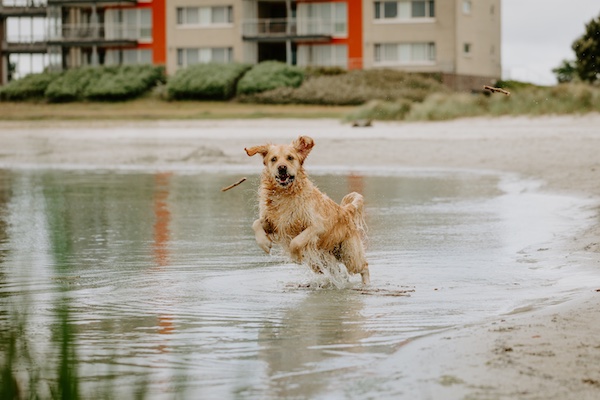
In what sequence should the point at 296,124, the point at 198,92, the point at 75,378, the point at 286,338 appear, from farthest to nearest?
the point at 198,92 < the point at 296,124 < the point at 286,338 < the point at 75,378

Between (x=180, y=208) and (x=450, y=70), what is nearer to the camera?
(x=180, y=208)

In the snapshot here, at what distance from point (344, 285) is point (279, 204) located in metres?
0.88

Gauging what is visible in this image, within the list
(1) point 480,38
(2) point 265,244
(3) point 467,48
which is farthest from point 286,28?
(2) point 265,244

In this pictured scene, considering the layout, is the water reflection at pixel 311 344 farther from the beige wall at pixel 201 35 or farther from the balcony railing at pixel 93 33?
the balcony railing at pixel 93 33

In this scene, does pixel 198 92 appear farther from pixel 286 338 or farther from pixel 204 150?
pixel 286 338

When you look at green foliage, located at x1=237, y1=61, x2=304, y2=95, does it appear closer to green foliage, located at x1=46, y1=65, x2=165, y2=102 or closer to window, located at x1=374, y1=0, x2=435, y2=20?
green foliage, located at x1=46, y1=65, x2=165, y2=102

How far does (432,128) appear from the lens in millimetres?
31469

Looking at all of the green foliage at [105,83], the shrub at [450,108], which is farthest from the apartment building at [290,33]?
the shrub at [450,108]

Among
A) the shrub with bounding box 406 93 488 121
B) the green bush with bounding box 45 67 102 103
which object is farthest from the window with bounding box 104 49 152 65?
the shrub with bounding box 406 93 488 121

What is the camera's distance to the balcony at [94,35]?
59.7m

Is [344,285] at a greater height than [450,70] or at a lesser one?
lesser

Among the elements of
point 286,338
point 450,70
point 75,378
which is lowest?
point 286,338

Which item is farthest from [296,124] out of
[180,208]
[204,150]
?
[180,208]

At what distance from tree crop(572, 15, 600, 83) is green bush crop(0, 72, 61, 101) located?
25.1 meters
